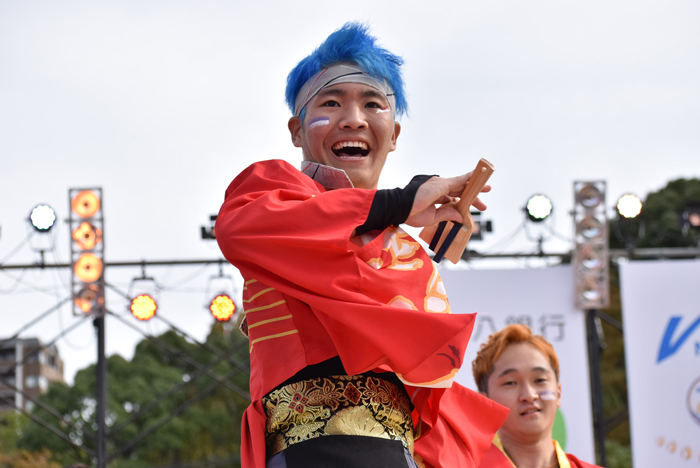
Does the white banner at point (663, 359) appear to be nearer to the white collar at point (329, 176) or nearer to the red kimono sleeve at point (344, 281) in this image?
the white collar at point (329, 176)

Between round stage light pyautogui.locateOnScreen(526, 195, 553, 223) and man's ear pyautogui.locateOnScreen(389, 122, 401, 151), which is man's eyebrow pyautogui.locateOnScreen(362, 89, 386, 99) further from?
round stage light pyautogui.locateOnScreen(526, 195, 553, 223)

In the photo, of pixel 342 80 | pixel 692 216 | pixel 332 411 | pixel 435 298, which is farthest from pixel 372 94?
pixel 692 216

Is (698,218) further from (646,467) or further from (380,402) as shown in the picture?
(380,402)

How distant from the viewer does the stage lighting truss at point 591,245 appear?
5.96m

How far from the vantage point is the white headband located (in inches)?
68.1

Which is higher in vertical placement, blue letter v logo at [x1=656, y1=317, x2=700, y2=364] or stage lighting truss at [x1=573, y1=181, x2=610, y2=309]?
stage lighting truss at [x1=573, y1=181, x2=610, y2=309]

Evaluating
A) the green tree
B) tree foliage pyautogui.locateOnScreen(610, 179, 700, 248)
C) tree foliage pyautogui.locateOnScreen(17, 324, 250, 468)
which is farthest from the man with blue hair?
tree foliage pyautogui.locateOnScreen(610, 179, 700, 248)

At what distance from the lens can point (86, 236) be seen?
5.84 metres

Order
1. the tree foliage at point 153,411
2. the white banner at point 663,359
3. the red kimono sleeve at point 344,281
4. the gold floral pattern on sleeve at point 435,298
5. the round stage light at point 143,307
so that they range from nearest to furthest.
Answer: the red kimono sleeve at point 344,281
the gold floral pattern on sleeve at point 435,298
the white banner at point 663,359
the round stage light at point 143,307
the tree foliage at point 153,411

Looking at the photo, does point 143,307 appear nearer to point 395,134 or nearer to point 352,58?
point 395,134

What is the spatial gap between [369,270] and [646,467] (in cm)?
492

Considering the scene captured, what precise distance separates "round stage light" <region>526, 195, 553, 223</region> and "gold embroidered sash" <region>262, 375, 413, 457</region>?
16.0ft

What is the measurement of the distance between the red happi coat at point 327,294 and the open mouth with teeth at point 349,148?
20cm

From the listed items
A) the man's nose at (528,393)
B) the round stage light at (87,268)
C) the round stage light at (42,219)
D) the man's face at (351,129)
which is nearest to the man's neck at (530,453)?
the man's nose at (528,393)
